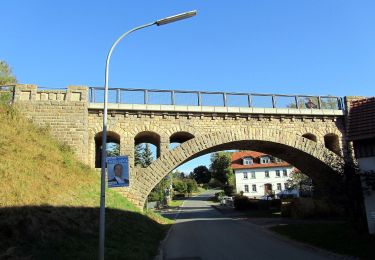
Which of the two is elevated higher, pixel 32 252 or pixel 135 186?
pixel 135 186

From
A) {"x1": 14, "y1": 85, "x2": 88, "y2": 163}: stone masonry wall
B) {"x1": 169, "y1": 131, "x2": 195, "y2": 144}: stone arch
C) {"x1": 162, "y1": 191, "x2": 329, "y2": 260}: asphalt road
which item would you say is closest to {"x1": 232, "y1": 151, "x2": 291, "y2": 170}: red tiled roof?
{"x1": 169, "y1": 131, "x2": 195, "y2": 144}: stone arch

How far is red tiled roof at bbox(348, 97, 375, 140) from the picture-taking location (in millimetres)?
15125

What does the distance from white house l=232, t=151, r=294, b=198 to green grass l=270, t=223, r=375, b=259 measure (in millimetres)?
48373

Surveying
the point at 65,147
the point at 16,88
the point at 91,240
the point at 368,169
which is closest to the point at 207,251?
the point at 91,240

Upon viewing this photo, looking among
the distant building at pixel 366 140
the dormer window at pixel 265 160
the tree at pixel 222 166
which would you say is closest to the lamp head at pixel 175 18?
the distant building at pixel 366 140

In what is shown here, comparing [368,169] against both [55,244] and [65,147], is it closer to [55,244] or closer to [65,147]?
[55,244]

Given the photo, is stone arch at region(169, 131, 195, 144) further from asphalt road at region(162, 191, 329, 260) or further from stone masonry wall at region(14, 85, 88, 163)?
asphalt road at region(162, 191, 329, 260)

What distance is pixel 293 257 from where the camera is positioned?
40.9 ft

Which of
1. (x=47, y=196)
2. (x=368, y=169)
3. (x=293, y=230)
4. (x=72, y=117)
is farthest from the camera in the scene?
(x=72, y=117)

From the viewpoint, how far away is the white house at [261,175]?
67250mm

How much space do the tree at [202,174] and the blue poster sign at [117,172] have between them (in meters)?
117

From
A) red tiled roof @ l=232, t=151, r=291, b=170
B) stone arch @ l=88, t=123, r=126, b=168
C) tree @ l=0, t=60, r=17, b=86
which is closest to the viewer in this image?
stone arch @ l=88, t=123, r=126, b=168

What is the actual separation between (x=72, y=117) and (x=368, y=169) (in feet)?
51.2

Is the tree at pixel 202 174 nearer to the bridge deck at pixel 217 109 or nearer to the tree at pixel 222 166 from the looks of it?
the tree at pixel 222 166
